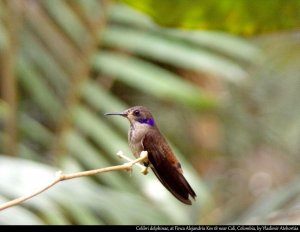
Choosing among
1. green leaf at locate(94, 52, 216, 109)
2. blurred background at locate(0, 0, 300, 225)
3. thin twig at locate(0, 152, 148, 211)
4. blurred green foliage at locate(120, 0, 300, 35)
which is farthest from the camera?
green leaf at locate(94, 52, 216, 109)

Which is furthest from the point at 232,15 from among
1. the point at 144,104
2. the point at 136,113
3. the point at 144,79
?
the point at 144,104

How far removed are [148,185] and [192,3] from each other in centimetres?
83

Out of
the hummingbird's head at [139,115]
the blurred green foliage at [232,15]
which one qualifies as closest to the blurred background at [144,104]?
the blurred green foliage at [232,15]

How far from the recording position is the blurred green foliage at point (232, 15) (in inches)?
23.6

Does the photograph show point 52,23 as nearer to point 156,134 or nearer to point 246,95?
point 246,95

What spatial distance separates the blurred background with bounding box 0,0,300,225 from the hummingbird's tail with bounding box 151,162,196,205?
22cm

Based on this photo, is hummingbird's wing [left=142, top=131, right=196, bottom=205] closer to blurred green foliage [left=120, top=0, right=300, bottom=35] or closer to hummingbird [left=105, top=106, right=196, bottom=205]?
hummingbird [left=105, top=106, right=196, bottom=205]

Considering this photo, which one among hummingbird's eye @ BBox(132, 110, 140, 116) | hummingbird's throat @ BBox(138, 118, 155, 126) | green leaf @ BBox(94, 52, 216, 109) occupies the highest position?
green leaf @ BBox(94, 52, 216, 109)

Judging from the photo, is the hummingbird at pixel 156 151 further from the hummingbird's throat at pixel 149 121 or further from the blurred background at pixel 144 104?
the blurred background at pixel 144 104

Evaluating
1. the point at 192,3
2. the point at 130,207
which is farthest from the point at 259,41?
the point at 192,3

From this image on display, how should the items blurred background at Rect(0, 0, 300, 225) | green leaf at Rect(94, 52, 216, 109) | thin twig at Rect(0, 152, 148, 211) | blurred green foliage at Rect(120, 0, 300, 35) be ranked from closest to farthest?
thin twig at Rect(0, 152, 148, 211) → blurred green foliage at Rect(120, 0, 300, 35) → blurred background at Rect(0, 0, 300, 225) → green leaf at Rect(94, 52, 216, 109)

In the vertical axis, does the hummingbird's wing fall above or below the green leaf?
below

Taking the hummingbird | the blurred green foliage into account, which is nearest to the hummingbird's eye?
the hummingbird

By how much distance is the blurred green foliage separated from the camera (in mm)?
599
